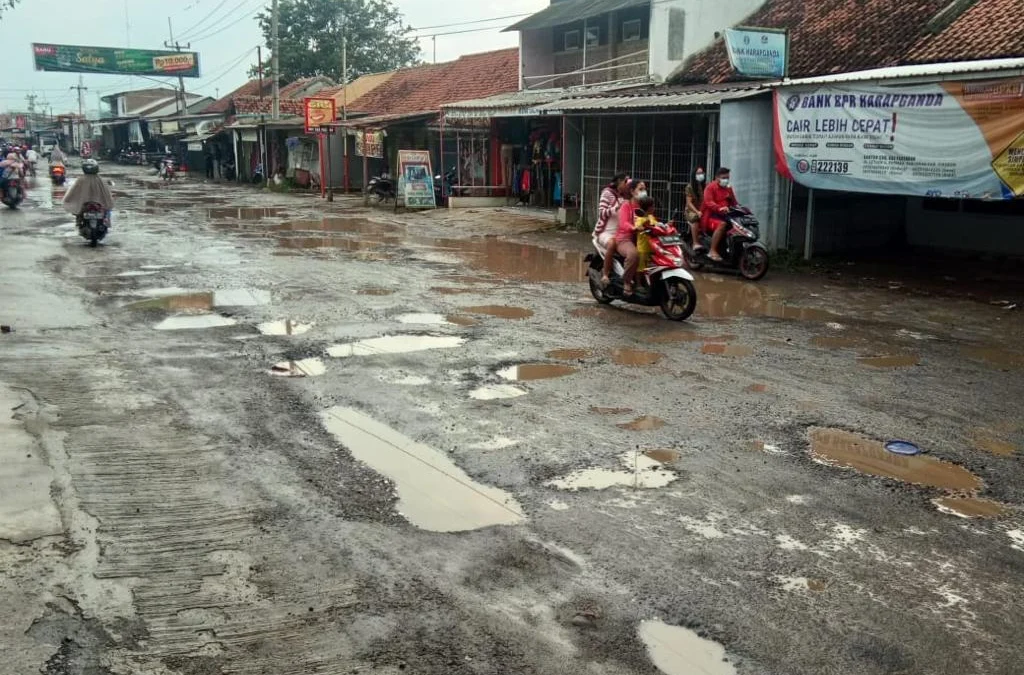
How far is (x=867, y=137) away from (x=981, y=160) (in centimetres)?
169

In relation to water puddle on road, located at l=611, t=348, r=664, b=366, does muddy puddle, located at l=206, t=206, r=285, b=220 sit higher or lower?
higher

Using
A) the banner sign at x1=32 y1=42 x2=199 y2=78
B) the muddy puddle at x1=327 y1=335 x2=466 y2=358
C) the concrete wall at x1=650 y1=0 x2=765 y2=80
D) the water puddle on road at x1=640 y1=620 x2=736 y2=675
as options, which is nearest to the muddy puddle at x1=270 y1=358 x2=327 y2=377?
the muddy puddle at x1=327 y1=335 x2=466 y2=358

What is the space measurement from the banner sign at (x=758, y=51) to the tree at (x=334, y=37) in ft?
137

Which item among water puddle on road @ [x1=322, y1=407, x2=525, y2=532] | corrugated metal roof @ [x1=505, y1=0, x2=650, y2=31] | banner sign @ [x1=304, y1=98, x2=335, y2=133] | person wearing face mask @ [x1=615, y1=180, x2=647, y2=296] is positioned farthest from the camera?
banner sign @ [x1=304, y1=98, x2=335, y2=133]

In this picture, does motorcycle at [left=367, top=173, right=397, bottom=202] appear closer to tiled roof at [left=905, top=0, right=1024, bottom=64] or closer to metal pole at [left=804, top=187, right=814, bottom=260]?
metal pole at [left=804, top=187, right=814, bottom=260]

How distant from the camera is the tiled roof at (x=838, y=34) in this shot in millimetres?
15164

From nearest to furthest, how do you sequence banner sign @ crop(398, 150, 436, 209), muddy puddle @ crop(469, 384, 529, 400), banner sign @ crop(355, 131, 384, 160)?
muddy puddle @ crop(469, 384, 529, 400), banner sign @ crop(398, 150, 436, 209), banner sign @ crop(355, 131, 384, 160)

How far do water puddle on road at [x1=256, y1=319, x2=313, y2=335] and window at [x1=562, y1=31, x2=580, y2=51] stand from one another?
17.3 meters

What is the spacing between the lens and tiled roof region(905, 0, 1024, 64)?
13000 millimetres

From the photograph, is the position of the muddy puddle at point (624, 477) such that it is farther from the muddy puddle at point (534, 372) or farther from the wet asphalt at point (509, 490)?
the muddy puddle at point (534, 372)

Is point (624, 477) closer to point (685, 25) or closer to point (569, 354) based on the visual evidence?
point (569, 354)

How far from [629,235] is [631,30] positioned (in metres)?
14.1

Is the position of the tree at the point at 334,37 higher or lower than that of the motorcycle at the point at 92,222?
higher

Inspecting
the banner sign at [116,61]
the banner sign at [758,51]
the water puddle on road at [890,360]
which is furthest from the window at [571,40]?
the banner sign at [116,61]
